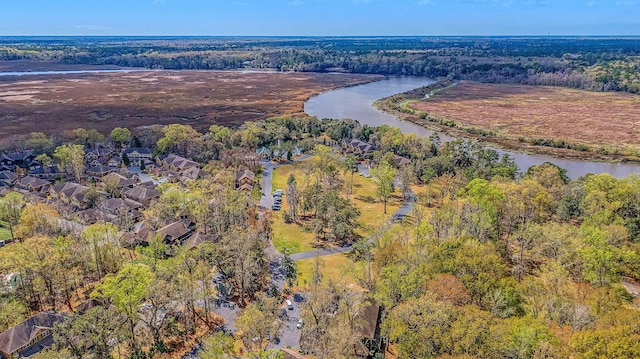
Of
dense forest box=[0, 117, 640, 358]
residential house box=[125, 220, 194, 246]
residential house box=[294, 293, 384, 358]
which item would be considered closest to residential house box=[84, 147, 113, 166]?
dense forest box=[0, 117, 640, 358]

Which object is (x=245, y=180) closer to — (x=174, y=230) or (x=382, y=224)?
(x=174, y=230)

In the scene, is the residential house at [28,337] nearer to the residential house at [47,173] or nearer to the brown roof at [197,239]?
the brown roof at [197,239]

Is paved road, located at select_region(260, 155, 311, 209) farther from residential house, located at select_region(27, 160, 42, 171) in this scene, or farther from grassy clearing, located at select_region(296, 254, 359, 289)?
residential house, located at select_region(27, 160, 42, 171)

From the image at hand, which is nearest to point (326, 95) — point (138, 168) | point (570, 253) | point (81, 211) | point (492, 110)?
point (492, 110)

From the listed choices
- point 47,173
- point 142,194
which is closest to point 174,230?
point 142,194

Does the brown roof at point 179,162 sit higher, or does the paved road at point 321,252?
the brown roof at point 179,162

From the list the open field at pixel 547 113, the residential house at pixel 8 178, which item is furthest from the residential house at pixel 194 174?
the open field at pixel 547 113

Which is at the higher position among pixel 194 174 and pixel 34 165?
pixel 34 165
